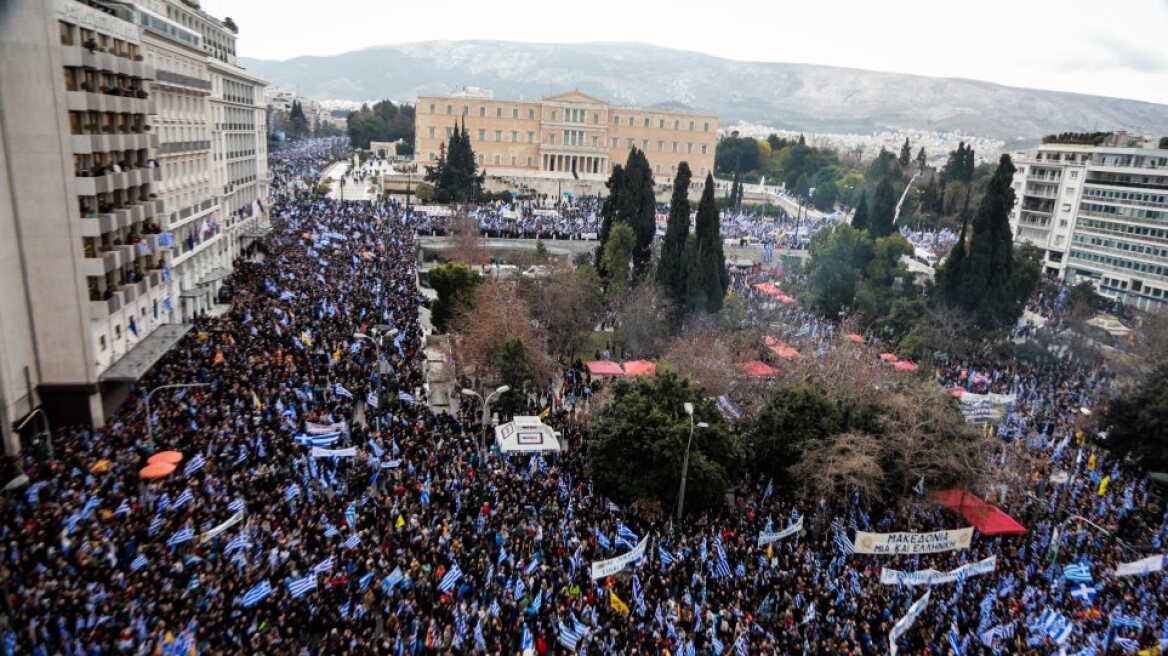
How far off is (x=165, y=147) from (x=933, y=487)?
33470 millimetres

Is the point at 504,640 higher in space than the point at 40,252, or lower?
lower

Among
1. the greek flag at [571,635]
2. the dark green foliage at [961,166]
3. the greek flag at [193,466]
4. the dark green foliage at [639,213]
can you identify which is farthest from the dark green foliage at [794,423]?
the dark green foliage at [961,166]

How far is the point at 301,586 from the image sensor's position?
50.4 feet

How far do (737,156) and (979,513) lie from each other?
96.3m

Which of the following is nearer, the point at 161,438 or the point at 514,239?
the point at 161,438

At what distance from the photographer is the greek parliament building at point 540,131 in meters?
101

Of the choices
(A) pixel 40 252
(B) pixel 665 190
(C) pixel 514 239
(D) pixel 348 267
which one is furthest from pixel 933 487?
(B) pixel 665 190

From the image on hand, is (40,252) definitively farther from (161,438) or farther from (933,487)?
(933,487)

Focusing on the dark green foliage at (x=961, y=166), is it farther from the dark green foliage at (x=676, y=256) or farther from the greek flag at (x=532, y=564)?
the greek flag at (x=532, y=564)

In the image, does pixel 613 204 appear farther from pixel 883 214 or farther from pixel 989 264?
pixel 989 264

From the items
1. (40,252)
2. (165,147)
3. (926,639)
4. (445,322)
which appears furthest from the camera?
(445,322)

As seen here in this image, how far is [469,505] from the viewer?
20234 millimetres

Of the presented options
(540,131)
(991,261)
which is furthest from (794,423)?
(540,131)

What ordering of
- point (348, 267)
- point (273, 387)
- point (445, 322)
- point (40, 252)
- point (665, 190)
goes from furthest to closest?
point (665, 190) → point (348, 267) → point (445, 322) → point (273, 387) → point (40, 252)
